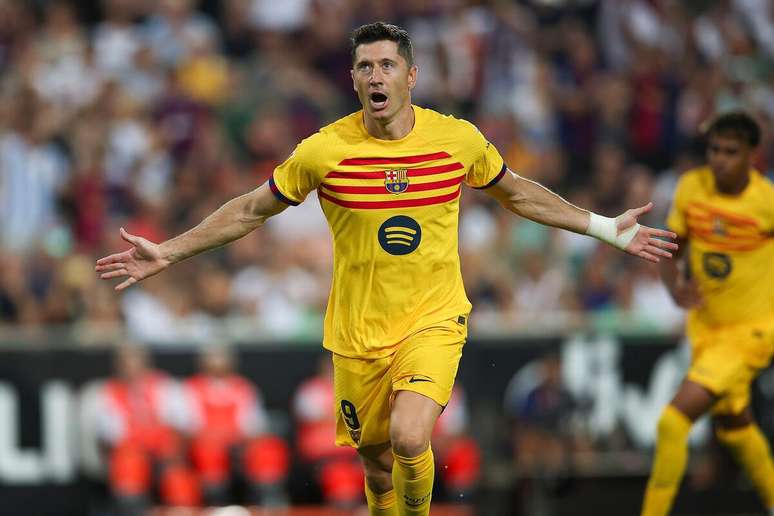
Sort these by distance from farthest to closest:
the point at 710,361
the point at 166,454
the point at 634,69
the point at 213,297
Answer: the point at 634,69 < the point at 213,297 < the point at 166,454 < the point at 710,361

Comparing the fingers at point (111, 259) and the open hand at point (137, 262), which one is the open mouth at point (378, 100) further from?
the fingers at point (111, 259)

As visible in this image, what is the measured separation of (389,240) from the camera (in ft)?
27.0

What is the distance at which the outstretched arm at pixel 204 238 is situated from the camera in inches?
326

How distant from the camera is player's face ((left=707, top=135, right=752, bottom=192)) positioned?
10031 mm

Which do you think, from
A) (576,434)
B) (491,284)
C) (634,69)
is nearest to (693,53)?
(634,69)

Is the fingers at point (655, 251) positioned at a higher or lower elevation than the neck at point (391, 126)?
lower

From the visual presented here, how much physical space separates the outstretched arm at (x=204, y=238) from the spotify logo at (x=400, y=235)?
587 mm

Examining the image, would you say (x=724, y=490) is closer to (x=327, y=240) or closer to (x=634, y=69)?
(x=327, y=240)

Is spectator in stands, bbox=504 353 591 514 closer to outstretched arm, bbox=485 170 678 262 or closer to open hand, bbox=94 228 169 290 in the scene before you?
outstretched arm, bbox=485 170 678 262

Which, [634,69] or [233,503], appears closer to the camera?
[233,503]

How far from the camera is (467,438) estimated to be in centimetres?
1364

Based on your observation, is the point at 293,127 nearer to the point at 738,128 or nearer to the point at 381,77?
the point at 738,128

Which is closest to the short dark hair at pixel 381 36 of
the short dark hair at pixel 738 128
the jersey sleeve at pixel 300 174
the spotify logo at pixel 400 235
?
the jersey sleeve at pixel 300 174

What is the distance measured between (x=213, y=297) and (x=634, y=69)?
608cm
